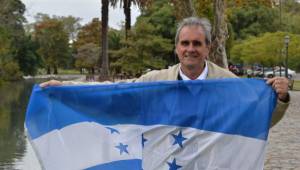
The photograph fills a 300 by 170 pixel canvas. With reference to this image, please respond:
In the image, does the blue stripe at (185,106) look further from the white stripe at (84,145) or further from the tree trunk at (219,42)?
the tree trunk at (219,42)

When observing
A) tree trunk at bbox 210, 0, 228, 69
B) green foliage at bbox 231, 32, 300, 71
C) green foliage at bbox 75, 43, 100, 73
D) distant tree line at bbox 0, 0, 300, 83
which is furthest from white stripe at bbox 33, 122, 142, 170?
green foliage at bbox 75, 43, 100, 73

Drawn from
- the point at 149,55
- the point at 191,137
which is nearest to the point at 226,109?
the point at 191,137

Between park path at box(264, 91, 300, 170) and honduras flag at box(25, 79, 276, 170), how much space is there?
6.55 metres

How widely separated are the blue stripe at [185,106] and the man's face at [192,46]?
185mm

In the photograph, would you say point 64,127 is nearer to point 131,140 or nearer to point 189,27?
point 131,140

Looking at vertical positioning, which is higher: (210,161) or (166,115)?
(166,115)

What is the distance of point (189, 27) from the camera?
466 cm

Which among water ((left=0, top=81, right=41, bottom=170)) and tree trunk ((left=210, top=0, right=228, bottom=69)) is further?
tree trunk ((left=210, top=0, right=228, bottom=69))

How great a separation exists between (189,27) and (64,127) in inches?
51.8

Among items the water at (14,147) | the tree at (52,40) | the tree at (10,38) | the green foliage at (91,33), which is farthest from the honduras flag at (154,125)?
the tree at (52,40)

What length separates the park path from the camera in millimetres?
11552

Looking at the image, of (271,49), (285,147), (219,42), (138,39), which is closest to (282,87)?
(285,147)

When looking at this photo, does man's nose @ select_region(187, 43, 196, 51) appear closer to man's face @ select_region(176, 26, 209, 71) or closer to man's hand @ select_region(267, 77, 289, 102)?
man's face @ select_region(176, 26, 209, 71)

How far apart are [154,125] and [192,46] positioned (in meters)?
0.68
